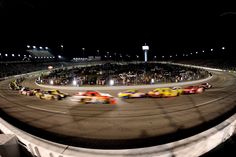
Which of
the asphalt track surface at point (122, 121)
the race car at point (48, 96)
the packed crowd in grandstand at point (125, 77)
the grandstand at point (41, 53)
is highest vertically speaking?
the grandstand at point (41, 53)

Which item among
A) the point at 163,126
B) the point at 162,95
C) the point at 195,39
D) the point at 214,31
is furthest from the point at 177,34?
the point at 163,126

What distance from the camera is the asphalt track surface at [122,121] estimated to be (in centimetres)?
818

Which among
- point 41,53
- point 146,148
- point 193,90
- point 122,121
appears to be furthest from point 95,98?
point 41,53

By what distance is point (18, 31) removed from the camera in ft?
218

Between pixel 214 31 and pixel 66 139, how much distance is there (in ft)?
308

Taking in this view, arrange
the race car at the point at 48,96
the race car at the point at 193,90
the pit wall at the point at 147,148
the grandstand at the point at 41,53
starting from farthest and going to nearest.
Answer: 1. the grandstand at the point at 41,53
2. the race car at the point at 193,90
3. the race car at the point at 48,96
4. the pit wall at the point at 147,148

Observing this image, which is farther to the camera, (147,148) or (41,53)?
(41,53)

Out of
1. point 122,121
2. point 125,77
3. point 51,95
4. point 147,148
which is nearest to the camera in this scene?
point 147,148

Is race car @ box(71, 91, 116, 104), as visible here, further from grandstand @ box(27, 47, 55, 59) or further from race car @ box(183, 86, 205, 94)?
grandstand @ box(27, 47, 55, 59)

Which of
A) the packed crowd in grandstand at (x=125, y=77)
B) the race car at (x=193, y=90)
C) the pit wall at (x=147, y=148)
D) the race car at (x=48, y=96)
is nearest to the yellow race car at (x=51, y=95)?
the race car at (x=48, y=96)

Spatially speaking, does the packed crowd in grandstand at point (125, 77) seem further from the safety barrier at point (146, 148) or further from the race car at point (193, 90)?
the safety barrier at point (146, 148)

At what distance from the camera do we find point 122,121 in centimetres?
1038

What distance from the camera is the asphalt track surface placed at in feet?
26.8

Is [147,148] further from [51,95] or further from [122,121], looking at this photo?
[51,95]
